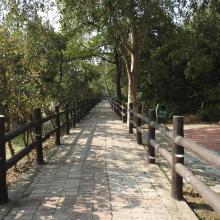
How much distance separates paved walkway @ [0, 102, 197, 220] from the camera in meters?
5.53

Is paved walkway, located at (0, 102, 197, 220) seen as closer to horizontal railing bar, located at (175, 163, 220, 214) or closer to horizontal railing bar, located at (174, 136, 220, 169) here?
horizontal railing bar, located at (175, 163, 220, 214)

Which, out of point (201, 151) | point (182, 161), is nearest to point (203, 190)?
point (201, 151)

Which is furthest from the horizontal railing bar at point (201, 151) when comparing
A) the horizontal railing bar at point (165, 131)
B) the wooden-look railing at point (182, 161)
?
the horizontal railing bar at point (165, 131)

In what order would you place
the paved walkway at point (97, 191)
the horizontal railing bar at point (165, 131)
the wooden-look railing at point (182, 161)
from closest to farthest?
the wooden-look railing at point (182, 161)
the paved walkway at point (97, 191)
the horizontal railing bar at point (165, 131)

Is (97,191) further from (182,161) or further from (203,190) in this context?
(203,190)

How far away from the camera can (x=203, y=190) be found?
468cm

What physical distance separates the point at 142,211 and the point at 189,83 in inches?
880

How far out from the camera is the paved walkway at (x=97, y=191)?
553 cm

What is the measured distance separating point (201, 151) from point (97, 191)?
7.89 feet

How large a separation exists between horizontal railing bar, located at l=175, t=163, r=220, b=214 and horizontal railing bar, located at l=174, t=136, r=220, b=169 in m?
0.31

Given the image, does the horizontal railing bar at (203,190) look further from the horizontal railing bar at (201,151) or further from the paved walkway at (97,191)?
the paved walkway at (97,191)

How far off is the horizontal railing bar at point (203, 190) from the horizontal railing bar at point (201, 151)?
0.31m

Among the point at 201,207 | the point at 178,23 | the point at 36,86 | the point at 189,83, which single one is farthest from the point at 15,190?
the point at 189,83

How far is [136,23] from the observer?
13664 mm
